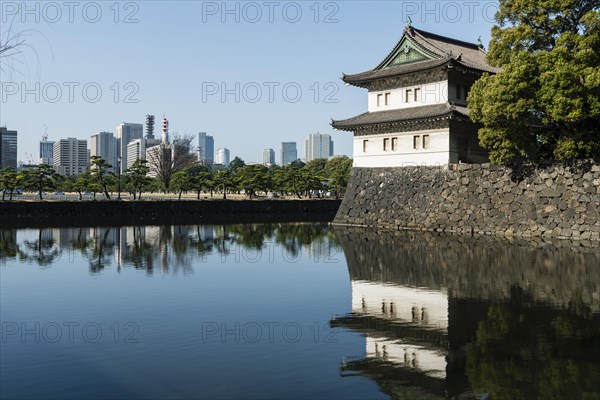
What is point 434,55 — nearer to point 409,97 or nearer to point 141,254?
point 409,97

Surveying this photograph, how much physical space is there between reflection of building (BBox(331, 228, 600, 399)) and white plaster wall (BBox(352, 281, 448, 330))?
0.03 m

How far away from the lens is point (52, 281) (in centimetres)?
1784

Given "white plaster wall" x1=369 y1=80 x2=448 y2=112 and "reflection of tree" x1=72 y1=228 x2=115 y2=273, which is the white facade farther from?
"reflection of tree" x1=72 y1=228 x2=115 y2=273

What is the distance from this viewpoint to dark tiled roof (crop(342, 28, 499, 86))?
38.4m

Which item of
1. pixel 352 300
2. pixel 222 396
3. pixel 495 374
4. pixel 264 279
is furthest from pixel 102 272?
pixel 495 374

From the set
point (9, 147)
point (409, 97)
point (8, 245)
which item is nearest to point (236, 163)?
point (9, 147)

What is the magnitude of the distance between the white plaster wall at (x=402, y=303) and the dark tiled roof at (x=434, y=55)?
971 inches

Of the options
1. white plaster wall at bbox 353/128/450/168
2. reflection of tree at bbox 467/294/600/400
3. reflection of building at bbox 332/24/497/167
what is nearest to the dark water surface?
reflection of tree at bbox 467/294/600/400

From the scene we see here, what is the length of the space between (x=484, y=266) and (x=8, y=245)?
23026 millimetres

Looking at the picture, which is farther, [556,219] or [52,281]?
[556,219]

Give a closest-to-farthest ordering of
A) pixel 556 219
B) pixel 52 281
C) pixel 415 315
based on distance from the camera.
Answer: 1. pixel 415 315
2. pixel 52 281
3. pixel 556 219

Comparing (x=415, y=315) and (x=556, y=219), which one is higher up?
(x=556, y=219)

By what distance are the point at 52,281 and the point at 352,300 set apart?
9.70 meters

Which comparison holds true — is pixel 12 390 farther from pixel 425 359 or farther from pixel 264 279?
pixel 264 279
